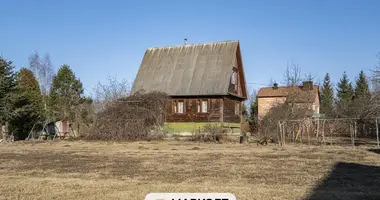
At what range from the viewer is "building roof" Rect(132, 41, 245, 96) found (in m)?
34.2

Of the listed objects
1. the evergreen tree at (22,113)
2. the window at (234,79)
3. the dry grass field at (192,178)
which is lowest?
the dry grass field at (192,178)

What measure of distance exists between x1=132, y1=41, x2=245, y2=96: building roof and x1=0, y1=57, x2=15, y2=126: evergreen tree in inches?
411

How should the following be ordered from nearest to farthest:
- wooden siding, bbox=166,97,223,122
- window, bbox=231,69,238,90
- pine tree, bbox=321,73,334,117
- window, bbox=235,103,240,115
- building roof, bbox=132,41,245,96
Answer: wooden siding, bbox=166,97,223,122 < building roof, bbox=132,41,245,96 < window, bbox=231,69,238,90 < window, bbox=235,103,240,115 < pine tree, bbox=321,73,334,117

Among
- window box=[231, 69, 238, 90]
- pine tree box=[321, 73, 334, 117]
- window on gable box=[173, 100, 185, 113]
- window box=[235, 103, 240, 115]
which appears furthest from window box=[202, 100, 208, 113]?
pine tree box=[321, 73, 334, 117]

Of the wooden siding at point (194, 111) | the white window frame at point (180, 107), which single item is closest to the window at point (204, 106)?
the wooden siding at point (194, 111)

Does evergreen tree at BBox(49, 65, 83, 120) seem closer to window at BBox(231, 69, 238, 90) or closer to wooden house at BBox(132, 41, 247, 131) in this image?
wooden house at BBox(132, 41, 247, 131)

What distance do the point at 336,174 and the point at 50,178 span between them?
7930 mm

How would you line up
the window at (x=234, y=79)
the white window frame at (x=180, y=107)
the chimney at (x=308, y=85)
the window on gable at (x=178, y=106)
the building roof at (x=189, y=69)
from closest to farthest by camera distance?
the building roof at (x=189, y=69) → the white window frame at (x=180, y=107) → the window on gable at (x=178, y=106) → the window at (x=234, y=79) → the chimney at (x=308, y=85)

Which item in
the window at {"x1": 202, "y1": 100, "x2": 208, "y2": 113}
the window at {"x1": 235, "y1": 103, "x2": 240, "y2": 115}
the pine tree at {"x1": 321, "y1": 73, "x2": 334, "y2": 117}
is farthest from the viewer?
the pine tree at {"x1": 321, "y1": 73, "x2": 334, "y2": 117}

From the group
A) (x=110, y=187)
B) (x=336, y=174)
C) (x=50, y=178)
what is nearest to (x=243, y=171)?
(x=336, y=174)

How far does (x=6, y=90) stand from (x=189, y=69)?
609 inches

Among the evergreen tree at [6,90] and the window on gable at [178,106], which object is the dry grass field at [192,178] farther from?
the window on gable at [178,106]

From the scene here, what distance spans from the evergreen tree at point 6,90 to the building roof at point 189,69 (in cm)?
1044

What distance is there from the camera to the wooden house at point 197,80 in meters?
34.0
